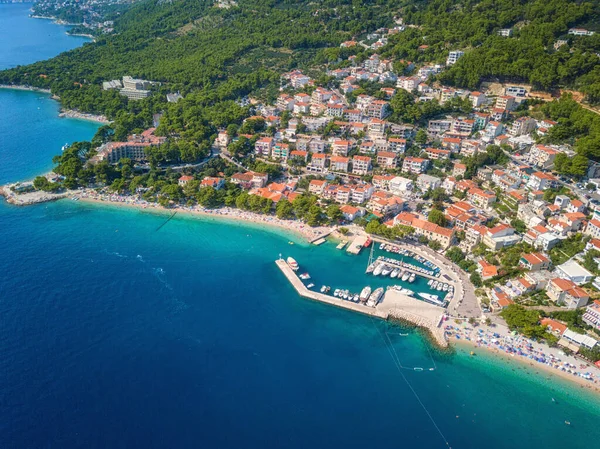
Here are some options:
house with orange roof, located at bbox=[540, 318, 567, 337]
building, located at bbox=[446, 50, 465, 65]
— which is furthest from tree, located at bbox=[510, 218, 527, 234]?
Result: building, located at bbox=[446, 50, 465, 65]

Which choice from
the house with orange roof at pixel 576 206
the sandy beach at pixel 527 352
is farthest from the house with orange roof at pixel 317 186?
the house with orange roof at pixel 576 206

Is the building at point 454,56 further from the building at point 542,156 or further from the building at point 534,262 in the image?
the building at point 534,262

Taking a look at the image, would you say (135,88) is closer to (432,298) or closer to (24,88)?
(24,88)

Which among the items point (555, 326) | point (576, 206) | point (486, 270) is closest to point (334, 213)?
point (486, 270)

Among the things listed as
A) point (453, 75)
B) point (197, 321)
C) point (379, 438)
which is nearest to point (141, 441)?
point (197, 321)

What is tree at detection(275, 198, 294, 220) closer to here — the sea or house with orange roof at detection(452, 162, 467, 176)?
the sea

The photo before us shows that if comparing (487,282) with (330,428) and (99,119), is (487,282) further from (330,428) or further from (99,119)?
(99,119)
